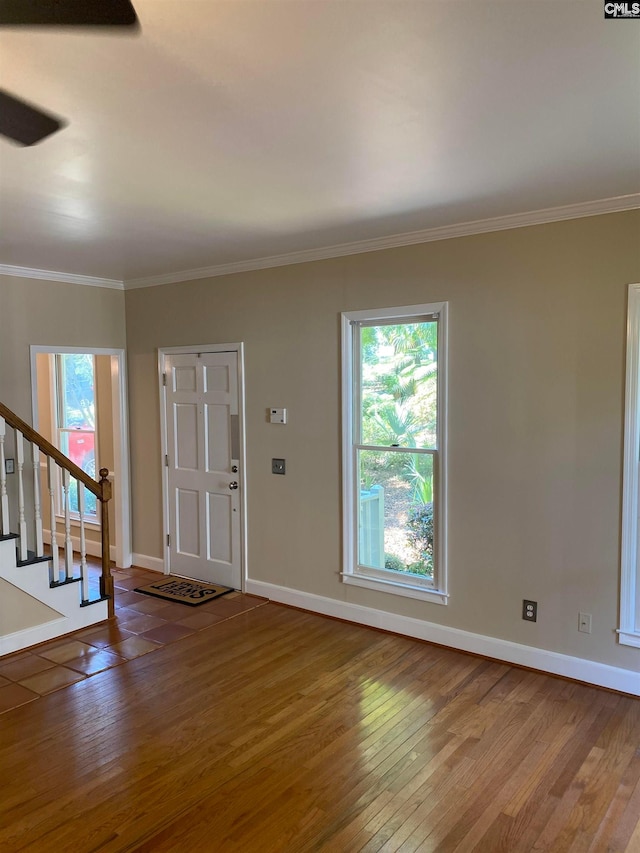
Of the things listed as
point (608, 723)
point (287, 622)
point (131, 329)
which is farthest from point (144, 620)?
point (608, 723)

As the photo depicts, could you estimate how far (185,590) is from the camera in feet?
16.5

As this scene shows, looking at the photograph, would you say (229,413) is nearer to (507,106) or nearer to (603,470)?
(603,470)

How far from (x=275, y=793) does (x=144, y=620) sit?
222 cm

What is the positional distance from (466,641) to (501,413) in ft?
4.81

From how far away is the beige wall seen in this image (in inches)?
129

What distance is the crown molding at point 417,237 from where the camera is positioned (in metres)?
3.19

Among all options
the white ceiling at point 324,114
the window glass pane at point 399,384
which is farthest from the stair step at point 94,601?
the white ceiling at point 324,114

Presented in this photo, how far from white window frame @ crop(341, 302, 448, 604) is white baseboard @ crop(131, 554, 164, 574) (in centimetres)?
205

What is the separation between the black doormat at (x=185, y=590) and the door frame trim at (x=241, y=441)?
0.22 metres

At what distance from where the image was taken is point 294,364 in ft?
14.9

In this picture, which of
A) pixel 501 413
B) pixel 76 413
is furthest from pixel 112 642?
pixel 76 413

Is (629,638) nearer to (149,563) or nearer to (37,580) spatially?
(37,580)

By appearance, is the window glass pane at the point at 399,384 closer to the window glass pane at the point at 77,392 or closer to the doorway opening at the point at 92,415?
the doorway opening at the point at 92,415

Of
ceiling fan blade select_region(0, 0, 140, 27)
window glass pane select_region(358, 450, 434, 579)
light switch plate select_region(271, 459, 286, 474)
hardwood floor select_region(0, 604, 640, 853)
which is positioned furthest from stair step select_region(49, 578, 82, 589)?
ceiling fan blade select_region(0, 0, 140, 27)
